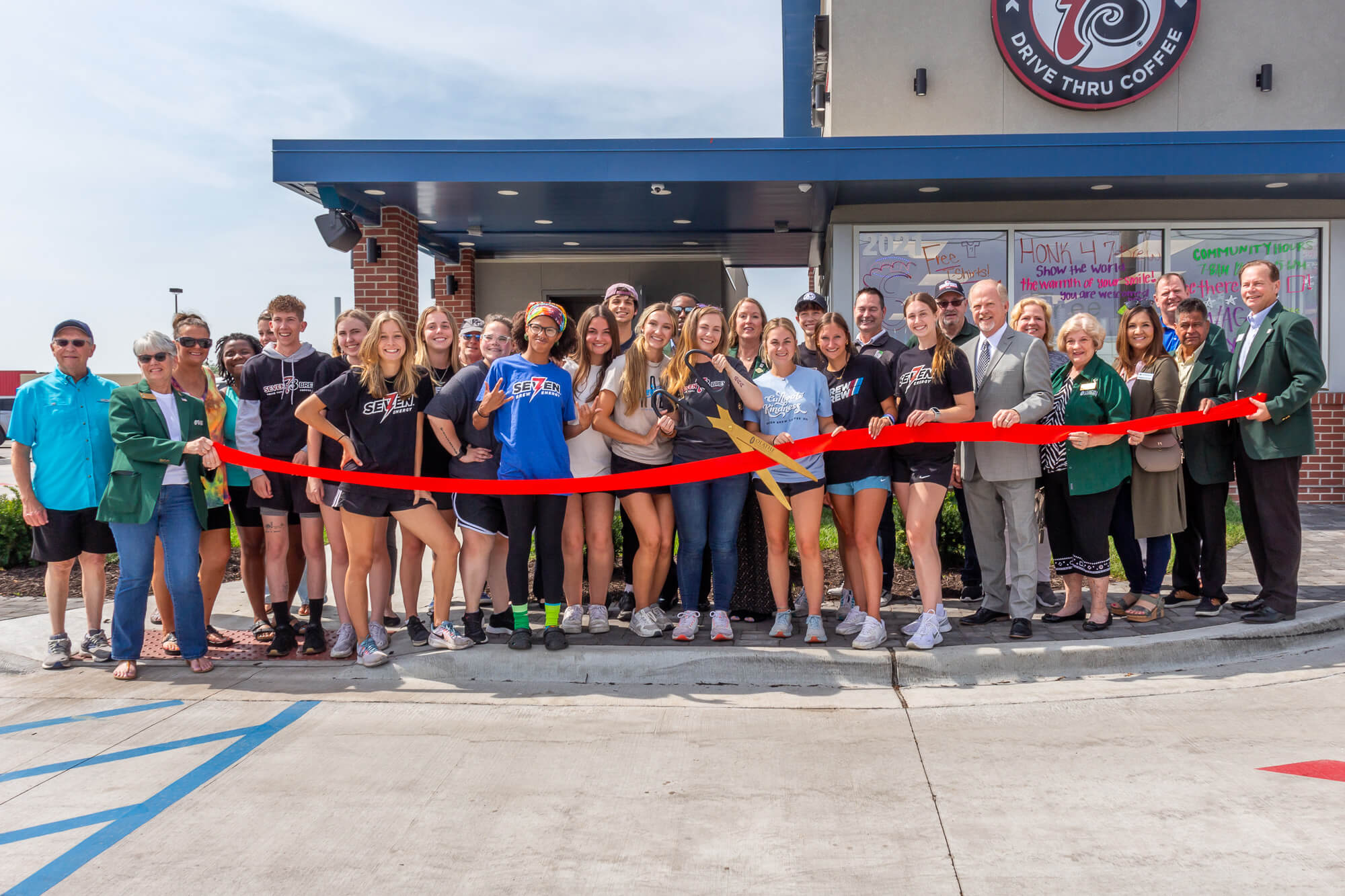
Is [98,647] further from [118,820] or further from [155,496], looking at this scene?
[118,820]

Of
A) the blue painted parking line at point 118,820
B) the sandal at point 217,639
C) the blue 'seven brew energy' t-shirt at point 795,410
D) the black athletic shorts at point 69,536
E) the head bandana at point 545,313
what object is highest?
the head bandana at point 545,313

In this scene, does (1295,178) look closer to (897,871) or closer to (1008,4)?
(1008,4)

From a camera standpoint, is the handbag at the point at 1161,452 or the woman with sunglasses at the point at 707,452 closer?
the woman with sunglasses at the point at 707,452

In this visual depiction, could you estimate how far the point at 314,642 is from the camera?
573cm

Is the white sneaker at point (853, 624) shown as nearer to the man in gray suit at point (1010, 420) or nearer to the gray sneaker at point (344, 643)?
the man in gray suit at point (1010, 420)

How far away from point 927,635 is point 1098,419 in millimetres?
1777

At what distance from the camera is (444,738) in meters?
4.34

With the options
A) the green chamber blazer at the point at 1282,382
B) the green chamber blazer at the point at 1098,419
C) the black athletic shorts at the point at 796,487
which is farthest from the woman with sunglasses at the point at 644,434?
the green chamber blazer at the point at 1282,382

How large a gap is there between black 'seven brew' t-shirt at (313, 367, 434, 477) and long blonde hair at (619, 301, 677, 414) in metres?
1.28

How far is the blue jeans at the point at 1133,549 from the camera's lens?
595 cm

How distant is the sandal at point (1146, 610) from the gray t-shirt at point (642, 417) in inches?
121

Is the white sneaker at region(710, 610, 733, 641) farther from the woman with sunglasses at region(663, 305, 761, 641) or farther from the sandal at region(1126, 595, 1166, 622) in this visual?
the sandal at region(1126, 595, 1166, 622)

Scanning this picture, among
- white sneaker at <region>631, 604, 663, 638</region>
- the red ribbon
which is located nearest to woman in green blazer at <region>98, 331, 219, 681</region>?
the red ribbon

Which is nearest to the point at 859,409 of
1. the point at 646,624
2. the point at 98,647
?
the point at 646,624
